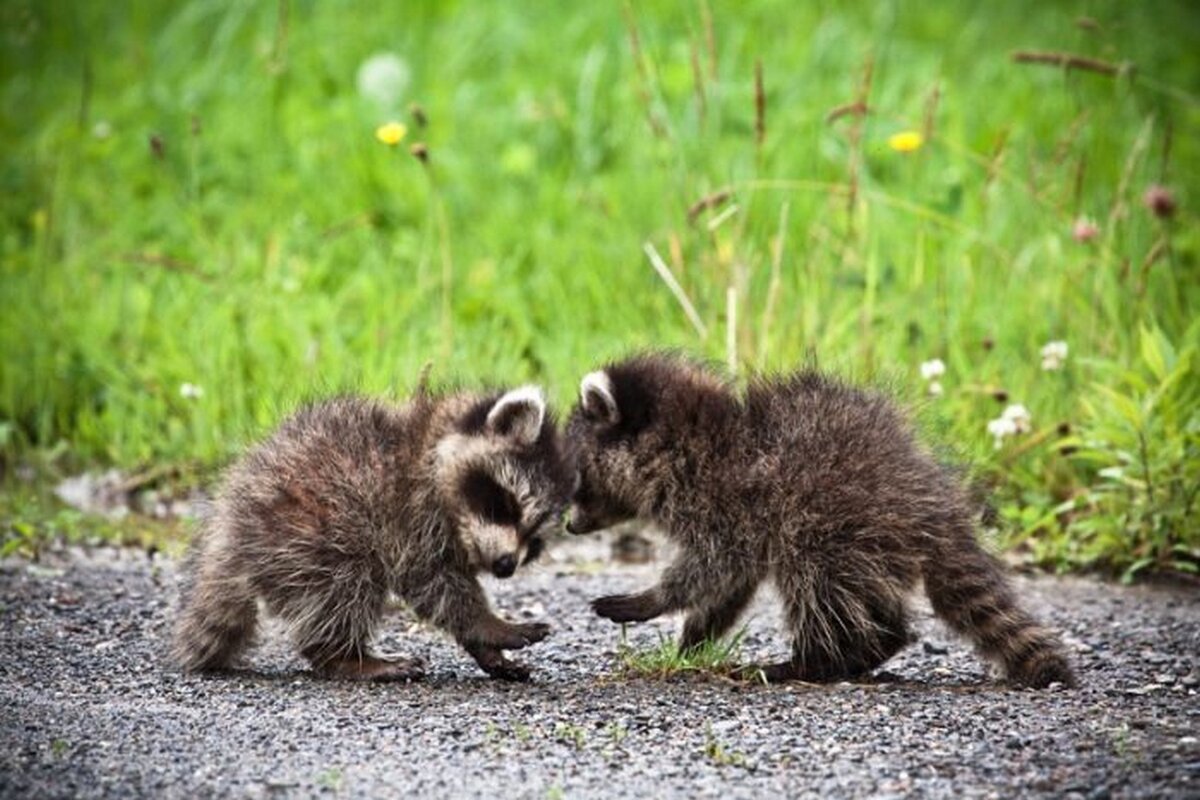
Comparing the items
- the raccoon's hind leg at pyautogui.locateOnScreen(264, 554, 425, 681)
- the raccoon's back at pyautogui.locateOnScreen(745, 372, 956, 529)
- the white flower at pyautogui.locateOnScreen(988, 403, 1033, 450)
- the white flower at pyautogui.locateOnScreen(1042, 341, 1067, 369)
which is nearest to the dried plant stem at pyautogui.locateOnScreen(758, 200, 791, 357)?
the white flower at pyautogui.locateOnScreen(988, 403, 1033, 450)

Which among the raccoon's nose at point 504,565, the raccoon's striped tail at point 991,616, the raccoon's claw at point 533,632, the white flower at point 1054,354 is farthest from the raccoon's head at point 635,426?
the white flower at point 1054,354

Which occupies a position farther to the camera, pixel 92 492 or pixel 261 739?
pixel 92 492

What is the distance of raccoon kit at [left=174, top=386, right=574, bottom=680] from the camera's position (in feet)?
20.6

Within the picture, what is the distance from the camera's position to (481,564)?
6289 millimetres

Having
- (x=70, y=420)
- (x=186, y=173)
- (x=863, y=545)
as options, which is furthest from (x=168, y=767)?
(x=186, y=173)

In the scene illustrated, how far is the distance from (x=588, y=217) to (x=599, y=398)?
178 inches

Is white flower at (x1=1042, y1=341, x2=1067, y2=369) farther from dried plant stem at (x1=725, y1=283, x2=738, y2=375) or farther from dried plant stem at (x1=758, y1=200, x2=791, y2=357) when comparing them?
dried plant stem at (x1=725, y1=283, x2=738, y2=375)

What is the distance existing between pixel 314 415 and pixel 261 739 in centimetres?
152

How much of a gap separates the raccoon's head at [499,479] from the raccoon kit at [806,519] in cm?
36

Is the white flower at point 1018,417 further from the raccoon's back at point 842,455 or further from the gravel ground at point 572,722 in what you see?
the raccoon's back at point 842,455

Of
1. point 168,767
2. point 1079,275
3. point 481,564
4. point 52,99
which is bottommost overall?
point 168,767

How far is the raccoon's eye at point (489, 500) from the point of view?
247 inches

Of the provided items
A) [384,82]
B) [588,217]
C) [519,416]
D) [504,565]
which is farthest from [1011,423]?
[384,82]

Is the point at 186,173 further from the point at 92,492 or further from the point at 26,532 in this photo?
the point at 26,532
